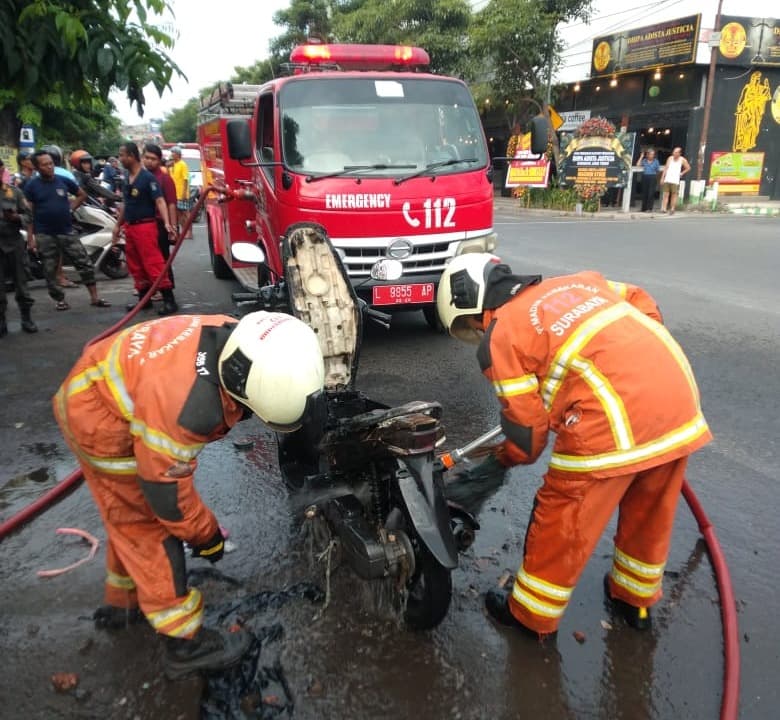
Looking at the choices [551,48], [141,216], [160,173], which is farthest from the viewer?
[551,48]

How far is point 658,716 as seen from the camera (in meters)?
2.18

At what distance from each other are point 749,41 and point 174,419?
27.5m

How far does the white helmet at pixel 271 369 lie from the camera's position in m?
1.93

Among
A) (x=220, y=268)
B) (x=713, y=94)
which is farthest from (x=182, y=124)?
(x=220, y=268)

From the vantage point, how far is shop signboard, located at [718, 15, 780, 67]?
22641 mm

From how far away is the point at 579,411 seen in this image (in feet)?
7.12

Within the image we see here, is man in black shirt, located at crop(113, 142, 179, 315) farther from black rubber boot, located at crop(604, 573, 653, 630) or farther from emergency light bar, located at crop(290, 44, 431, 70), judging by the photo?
black rubber boot, located at crop(604, 573, 653, 630)

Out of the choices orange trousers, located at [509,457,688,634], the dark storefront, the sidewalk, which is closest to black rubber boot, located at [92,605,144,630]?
orange trousers, located at [509,457,688,634]

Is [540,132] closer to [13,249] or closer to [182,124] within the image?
[13,249]

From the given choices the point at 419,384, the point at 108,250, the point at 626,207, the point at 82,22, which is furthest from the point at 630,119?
the point at 82,22

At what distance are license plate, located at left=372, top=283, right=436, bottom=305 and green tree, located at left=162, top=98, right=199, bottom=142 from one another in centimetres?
8695

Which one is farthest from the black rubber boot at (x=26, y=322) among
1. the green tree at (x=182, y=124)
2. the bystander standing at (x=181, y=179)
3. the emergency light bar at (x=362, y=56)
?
the green tree at (x=182, y=124)

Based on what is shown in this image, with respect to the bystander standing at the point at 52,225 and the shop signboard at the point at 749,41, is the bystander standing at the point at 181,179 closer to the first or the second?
the bystander standing at the point at 52,225

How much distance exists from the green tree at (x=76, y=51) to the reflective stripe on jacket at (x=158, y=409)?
4.51 feet
